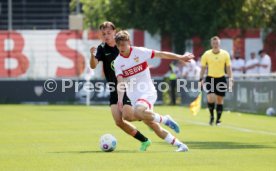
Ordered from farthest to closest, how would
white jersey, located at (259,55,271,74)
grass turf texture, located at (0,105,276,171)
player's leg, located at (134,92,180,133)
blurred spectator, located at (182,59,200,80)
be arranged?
1. blurred spectator, located at (182,59,200,80)
2. white jersey, located at (259,55,271,74)
3. player's leg, located at (134,92,180,133)
4. grass turf texture, located at (0,105,276,171)

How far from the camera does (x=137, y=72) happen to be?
16.5 meters

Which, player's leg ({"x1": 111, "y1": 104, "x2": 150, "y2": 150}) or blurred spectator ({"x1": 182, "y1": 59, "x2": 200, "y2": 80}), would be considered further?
blurred spectator ({"x1": 182, "y1": 59, "x2": 200, "y2": 80})

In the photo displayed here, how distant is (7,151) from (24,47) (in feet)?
94.6

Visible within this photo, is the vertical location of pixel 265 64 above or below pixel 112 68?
above

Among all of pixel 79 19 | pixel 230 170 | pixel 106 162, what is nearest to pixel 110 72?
pixel 106 162

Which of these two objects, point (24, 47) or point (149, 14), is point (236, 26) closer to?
point (149, 14)

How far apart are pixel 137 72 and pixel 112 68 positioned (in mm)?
1171

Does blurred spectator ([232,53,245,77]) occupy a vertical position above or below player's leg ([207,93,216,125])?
above

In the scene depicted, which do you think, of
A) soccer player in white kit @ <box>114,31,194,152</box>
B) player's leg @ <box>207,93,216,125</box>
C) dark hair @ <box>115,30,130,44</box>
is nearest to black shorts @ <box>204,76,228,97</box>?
player's leg @ <box>207,93,216,125</box>

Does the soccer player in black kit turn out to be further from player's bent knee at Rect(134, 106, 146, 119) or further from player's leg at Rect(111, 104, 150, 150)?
player's bent knee at Rect(134, 106, 146, 119)

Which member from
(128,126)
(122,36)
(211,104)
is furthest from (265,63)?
(122,36)

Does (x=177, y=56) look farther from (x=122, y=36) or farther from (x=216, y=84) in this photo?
(x=216, y=84)

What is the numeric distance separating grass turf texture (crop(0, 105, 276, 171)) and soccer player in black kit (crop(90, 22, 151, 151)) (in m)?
0.31

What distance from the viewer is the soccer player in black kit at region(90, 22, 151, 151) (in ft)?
55.8
